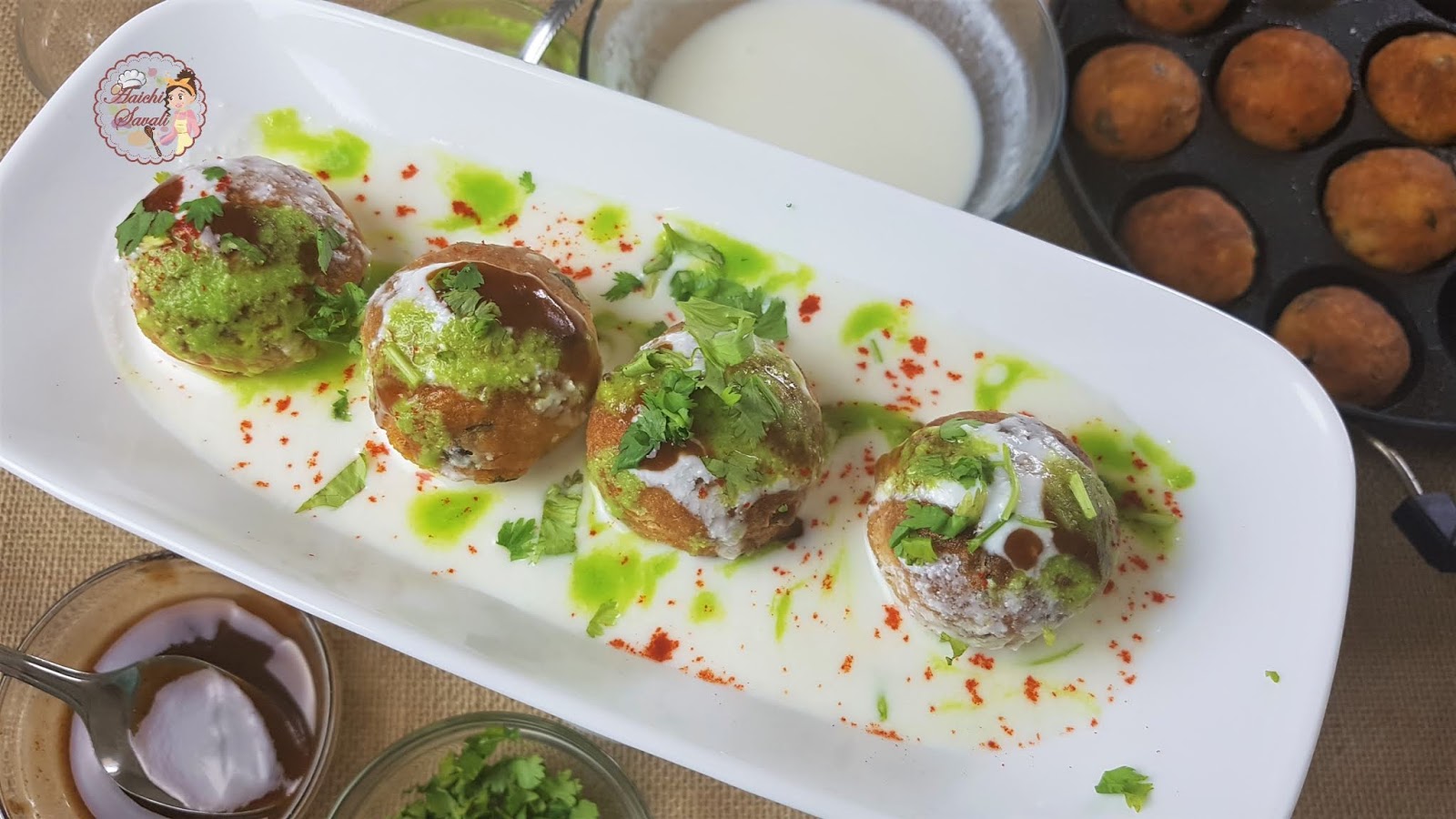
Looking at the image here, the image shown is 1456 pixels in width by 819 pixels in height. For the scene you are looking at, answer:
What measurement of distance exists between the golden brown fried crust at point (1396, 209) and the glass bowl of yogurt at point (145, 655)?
239cm

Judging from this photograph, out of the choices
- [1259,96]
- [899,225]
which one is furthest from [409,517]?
[1259,96]

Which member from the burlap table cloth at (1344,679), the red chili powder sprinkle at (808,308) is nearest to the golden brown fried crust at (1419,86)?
the burlap table cloth at (1344,679)

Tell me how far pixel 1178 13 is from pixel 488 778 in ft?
7.48

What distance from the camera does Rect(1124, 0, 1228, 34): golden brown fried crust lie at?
233 centimetres

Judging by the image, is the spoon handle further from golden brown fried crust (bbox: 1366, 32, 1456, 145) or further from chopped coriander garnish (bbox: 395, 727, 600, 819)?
golden brown fried crust (bbox: 1366, 32, 1456, 145)

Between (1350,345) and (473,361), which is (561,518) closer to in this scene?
(473,361)

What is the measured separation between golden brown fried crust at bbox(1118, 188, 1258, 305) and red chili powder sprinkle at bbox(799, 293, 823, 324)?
74 cm

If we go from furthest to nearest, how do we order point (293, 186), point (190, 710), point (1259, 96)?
1. point (1259, 96)
2. point (190, 710)
3. point (293, 186)

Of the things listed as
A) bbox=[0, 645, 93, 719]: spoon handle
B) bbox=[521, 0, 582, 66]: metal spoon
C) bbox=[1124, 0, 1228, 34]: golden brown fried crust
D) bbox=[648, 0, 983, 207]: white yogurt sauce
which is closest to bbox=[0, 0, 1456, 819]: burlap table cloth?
bbox=[0, 645, 93, 719]: spoon handle

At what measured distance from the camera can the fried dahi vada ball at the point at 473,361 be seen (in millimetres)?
1792

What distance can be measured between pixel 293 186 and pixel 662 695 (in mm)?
1200

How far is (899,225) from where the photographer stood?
1.98m

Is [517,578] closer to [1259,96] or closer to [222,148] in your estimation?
[222,148]

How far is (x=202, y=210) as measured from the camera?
1.87m
